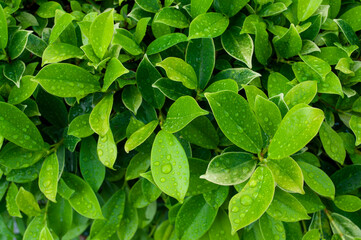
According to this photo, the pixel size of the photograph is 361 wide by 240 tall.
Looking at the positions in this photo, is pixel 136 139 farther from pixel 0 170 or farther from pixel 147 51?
pixel 0 170

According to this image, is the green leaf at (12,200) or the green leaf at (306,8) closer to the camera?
the green leaf at (306,8)

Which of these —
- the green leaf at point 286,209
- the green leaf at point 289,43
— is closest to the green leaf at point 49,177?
the green leaf at point 286,209

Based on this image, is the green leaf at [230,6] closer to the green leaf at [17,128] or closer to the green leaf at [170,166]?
the green leaf at [170,166]

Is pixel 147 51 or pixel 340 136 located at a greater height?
pixel 147 51

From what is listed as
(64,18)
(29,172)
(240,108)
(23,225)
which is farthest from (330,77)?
(23,225)

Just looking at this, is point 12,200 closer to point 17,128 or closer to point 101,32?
point 17,128

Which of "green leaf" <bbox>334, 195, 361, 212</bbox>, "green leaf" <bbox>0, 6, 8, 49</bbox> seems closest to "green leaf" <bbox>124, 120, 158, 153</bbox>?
"green leaf" <bbox>0, 6, 8, 49</bbox>

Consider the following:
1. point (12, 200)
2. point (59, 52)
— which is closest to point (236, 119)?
point (59, 52)
